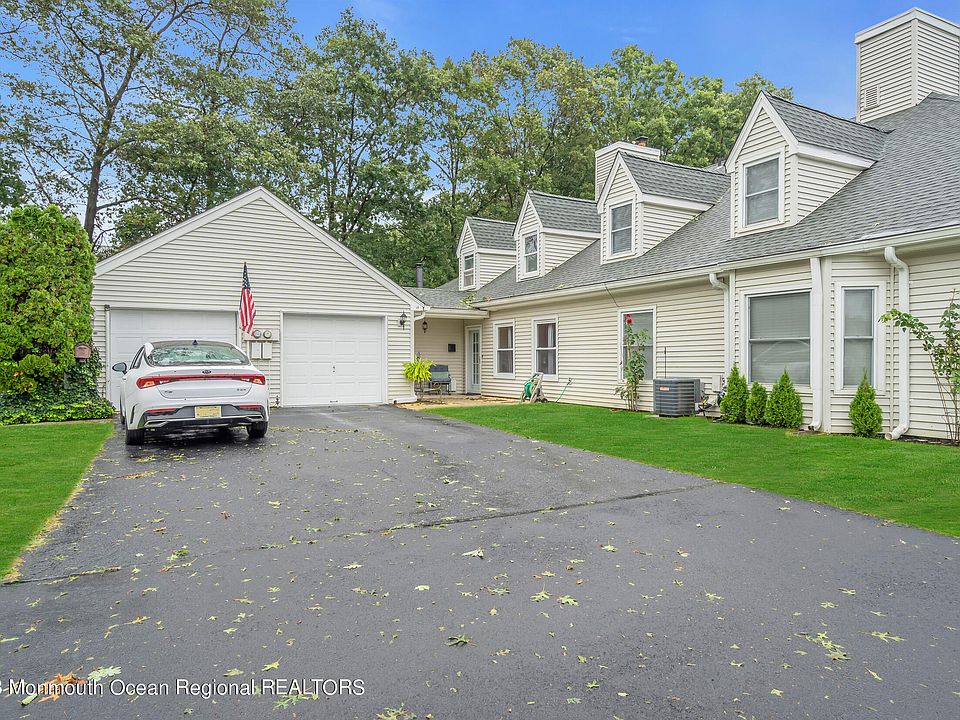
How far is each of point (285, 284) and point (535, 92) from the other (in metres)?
22.6

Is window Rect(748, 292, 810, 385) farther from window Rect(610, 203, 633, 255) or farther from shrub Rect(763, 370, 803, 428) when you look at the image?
window Rect(610, 203, 633, 255)

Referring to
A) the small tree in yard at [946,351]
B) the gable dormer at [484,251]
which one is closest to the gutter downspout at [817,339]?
the small tree in yard at [946,351]

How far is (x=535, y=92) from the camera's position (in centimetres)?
3175

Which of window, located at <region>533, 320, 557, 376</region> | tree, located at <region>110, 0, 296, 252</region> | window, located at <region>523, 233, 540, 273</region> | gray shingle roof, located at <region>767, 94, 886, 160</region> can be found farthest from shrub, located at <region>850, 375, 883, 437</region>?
tree, located at <region>110, 0, 296, 252</region>

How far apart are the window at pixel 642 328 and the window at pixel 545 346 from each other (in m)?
2.60

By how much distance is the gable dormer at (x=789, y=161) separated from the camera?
1069 cm

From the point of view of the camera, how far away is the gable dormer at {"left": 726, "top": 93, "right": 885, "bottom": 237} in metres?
10.7

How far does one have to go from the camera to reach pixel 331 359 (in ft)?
49.7

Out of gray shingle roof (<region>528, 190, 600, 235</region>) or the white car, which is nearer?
the white car

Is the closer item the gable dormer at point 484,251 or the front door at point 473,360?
A: the front door at point 473,360

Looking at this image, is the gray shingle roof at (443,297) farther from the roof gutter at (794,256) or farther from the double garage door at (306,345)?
the roof gutter at (794,256)

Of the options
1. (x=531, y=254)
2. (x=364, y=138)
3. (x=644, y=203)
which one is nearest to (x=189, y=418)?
(x=644, y=203)

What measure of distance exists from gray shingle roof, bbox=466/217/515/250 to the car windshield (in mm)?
12572

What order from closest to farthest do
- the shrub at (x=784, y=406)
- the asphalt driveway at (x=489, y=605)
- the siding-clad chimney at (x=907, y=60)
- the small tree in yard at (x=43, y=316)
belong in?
1. the asphalt driveway at (x=489, y=605)
2. the shrub at (x=784, y=406)
3. the small tree in yard at (x=43, y=316)
4. the siding-clad chimney at (x=907, y=60)
